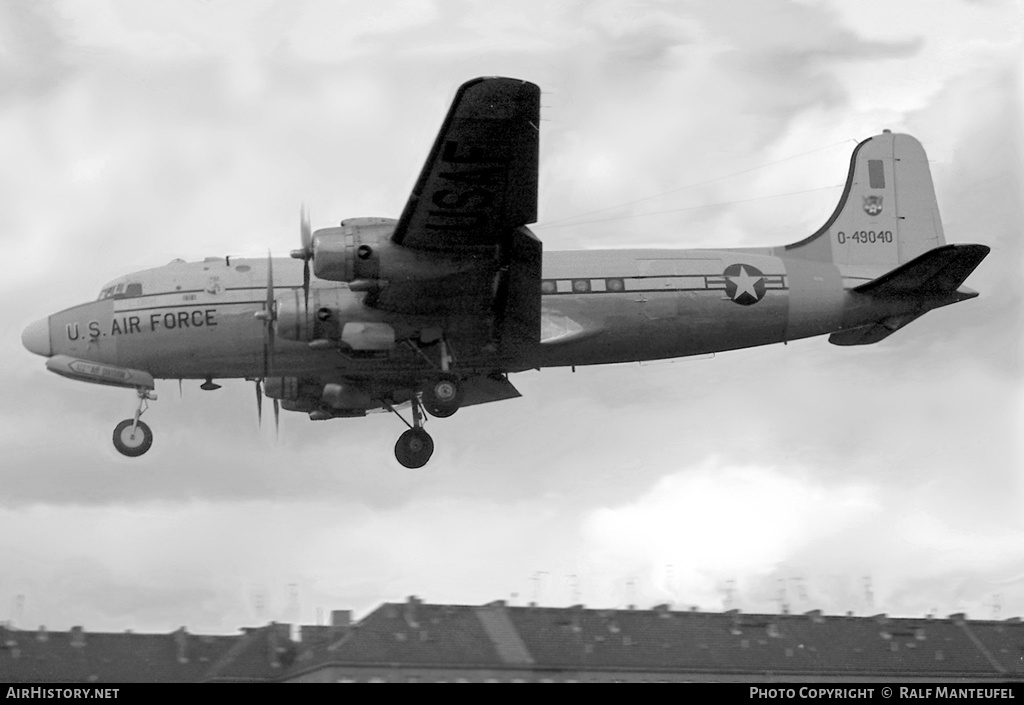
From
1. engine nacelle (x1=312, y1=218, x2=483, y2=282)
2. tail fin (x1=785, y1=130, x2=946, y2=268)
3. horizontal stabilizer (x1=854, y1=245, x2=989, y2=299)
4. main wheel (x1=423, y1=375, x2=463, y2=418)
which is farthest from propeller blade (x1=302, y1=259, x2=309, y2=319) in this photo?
horizontal stabilizer (x1=854, y1=245, x2=989, y2=299)

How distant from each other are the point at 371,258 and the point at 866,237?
9793 millimetres

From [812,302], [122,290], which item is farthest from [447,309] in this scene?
[812,302]

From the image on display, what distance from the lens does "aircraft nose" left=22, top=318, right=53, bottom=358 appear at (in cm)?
2438

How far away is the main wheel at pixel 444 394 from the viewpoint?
24.4 meters

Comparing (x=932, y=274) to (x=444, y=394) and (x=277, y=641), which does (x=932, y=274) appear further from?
(x=277, y=641)

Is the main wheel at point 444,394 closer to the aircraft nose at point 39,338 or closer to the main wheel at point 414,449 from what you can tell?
the main wheel at point 414,449

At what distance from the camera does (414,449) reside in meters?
25.5

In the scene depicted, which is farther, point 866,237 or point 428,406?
point 866,237

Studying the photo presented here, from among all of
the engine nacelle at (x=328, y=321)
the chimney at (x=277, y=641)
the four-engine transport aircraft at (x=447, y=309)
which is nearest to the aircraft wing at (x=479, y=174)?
the four-engine transport aircraft at (x=447, y=309)

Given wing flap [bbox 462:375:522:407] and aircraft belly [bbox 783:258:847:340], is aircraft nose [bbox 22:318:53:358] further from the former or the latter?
aircraft belly [bbox 783:258:847:340]

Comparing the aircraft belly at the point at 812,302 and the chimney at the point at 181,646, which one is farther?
the chimney at the point at 181,646

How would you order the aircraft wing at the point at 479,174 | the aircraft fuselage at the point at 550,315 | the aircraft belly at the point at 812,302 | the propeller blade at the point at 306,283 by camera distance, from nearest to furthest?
the aircraft wing at the point at 479,174 < the propeller blade at the point at 306,283 < the aircraft fuselage at the point at 550,315 < the aircraft belly at the point at 812,302

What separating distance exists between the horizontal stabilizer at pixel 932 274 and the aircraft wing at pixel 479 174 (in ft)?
21.9
